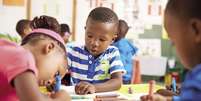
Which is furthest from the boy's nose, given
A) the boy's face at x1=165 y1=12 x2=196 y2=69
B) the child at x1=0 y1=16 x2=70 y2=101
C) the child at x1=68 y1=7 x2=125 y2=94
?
the boy's face at x1=165 y1=12 x2=196 y2=69

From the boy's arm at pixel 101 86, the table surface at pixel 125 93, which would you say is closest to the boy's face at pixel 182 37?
the table surface at pixel 125 93

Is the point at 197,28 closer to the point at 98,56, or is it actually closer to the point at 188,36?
the point at 188,36

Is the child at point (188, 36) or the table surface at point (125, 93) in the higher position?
the child at point (188, 36)

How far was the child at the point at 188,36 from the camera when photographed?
0.66 m

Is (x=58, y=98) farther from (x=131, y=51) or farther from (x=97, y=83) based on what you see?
(x=131, y=51)

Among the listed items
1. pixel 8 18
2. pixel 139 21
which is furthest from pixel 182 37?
pixel 139 21

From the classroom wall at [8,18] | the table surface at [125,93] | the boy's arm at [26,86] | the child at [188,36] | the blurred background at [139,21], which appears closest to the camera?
the child at [188,36]

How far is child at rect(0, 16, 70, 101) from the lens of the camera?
2.97 ft

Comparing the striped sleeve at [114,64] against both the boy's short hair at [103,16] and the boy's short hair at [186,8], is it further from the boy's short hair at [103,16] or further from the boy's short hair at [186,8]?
the boy's short hair at [186,8]

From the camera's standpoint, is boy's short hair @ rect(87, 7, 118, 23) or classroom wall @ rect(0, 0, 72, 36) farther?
classroom wall @ rect(0, 0, 72, 36)

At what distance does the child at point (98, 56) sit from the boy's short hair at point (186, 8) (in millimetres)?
989

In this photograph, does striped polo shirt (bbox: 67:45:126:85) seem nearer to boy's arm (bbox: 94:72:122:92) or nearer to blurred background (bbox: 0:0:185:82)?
Answer: boy's arm (bbox: 94:72:122:92)

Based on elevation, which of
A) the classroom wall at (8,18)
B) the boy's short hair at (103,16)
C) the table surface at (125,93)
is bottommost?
the table surface at (125,93)

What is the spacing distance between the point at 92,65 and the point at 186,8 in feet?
3.85
